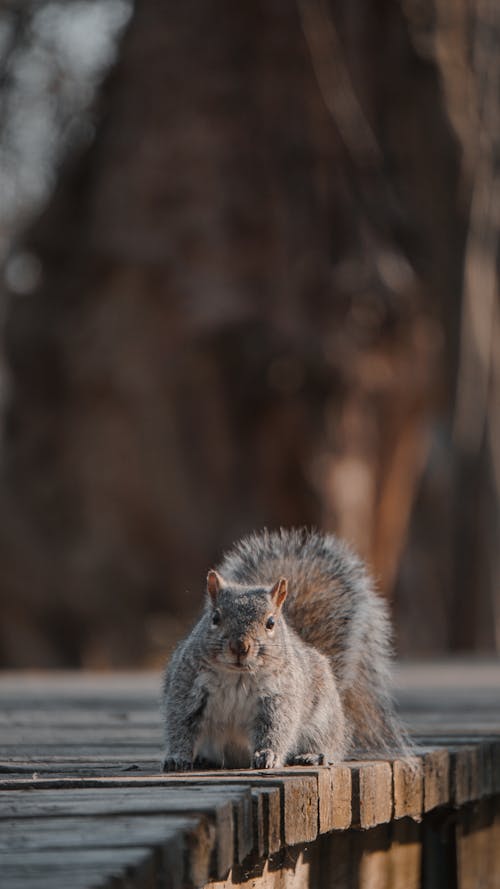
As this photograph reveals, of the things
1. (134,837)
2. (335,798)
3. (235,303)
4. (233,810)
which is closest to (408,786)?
(335,798)

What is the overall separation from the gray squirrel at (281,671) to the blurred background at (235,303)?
8.14m

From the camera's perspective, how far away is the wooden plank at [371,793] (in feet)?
9.99

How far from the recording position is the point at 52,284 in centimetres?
1389

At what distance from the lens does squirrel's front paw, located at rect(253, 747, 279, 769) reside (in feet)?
9.66

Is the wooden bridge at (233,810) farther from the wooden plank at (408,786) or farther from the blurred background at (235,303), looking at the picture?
the blurred background at (235,303)

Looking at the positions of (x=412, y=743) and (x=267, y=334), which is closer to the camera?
(x=412, y=743)

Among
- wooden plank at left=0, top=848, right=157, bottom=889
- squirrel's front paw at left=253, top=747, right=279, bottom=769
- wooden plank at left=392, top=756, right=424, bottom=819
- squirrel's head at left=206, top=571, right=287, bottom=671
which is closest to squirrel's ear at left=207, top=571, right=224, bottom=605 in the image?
squirrel's head at left=206, top=571, right=287, bottom=671

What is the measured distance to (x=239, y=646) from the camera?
2877 millimetres

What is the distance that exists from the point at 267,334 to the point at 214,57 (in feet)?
8.51

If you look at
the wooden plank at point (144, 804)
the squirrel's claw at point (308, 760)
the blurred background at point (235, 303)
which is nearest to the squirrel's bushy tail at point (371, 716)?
the squirrel's claw at point (308, 760)

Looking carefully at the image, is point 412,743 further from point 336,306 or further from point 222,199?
point 222,199

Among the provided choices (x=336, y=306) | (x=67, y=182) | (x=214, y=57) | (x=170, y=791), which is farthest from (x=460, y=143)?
(x=170, y=791)

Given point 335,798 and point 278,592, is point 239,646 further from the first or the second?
point 335,798

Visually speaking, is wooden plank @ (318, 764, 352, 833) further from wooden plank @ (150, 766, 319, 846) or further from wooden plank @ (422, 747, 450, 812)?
wooden plank @ (422, 747, 450, 812)
